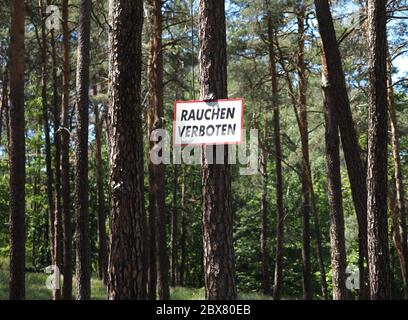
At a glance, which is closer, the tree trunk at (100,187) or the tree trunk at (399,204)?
the tree trunk at (399,204)

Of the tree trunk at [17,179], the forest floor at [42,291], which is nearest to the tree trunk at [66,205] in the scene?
the tree trunk at [17,179]

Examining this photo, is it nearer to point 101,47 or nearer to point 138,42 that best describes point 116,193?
point 138,42

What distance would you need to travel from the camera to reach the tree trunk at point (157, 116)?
16.2m

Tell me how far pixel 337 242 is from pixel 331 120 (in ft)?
9.40

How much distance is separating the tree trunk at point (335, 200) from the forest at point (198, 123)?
3 cm

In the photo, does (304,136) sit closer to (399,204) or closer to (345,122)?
(399,204)

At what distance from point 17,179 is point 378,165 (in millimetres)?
6829

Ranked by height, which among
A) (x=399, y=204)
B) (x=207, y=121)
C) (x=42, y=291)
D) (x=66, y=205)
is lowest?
(x=42, y=291)

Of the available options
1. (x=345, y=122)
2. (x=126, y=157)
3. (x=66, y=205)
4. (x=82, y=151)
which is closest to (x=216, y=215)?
(x=126, y=157)

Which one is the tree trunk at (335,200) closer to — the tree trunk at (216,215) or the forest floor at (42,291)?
the tree trunk at (216,215)

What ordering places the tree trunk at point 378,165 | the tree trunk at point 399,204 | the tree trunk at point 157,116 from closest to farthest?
the tree trunk at point 378,165 → the tree trunk at point 157,116 → the tree trunk at point 399,204

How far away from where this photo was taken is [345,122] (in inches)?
375

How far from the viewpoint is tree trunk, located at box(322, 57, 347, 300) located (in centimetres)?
1278

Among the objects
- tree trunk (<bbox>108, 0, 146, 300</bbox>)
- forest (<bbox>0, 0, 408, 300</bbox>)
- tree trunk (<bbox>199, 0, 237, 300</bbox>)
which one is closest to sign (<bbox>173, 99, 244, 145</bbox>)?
forest (<bbox>0, 0, 408, 300</bbox>)
